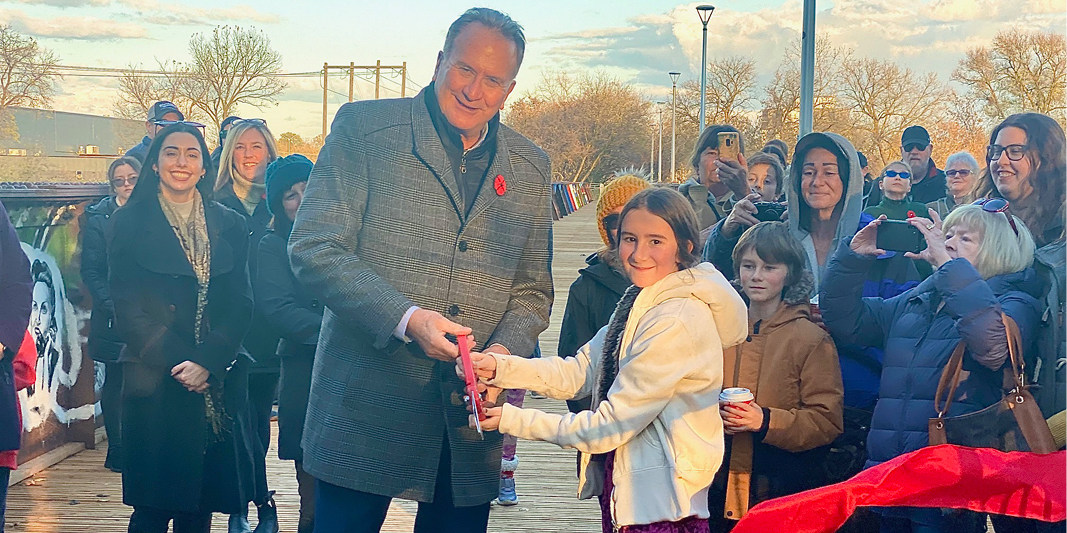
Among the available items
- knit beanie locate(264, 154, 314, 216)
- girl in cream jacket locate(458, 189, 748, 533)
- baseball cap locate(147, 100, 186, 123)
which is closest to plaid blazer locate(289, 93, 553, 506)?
girl in cream jacket locate(458, 189, 748, 533)

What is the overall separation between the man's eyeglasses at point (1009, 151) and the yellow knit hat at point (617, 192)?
1.13 meters

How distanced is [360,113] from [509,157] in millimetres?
389

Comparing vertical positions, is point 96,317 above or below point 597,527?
above

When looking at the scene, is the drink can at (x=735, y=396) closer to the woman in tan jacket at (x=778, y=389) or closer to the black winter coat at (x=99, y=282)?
the woman in tan jacket at (x=778, y=389)

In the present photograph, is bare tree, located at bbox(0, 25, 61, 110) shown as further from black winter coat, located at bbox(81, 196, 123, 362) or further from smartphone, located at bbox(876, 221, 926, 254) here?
smartphone, located at bbox(876, 221, 926, 254)

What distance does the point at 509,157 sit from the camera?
8.64 feet

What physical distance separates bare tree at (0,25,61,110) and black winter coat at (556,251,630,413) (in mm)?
2688

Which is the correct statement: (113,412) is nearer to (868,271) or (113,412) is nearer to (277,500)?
(277,500)

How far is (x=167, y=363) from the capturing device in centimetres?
354

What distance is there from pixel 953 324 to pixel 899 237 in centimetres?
40

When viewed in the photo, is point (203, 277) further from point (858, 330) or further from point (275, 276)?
point (858, 330)

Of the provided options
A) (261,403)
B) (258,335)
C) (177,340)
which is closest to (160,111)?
(258,335)

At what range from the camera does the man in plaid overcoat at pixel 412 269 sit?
2443mm

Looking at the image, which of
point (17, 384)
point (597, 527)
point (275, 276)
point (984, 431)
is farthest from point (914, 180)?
point (17, 384)
